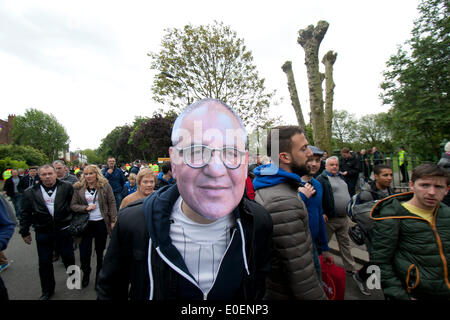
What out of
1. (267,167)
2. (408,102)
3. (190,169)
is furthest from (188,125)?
(408,102)

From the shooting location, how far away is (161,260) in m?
1.07

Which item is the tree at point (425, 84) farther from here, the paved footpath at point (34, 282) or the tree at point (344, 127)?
the tree at point (344, 127)

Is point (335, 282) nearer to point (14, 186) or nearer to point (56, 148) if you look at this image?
point (14, 186)

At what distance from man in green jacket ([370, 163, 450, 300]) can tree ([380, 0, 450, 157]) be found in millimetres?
7555

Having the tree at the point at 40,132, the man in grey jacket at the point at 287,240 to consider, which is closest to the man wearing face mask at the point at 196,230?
the man in grey jacket at the point at 287,240

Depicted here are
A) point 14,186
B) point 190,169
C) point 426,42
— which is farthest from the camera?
point 426,42

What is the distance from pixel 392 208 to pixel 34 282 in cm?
520

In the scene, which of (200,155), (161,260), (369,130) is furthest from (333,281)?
(369,130)

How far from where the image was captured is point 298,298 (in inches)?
54.9

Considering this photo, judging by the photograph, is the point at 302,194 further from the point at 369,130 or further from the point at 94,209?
the point at 369,130

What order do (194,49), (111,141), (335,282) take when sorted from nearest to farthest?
(335,282) < (194,49) < (111,141)

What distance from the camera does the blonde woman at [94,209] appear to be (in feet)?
11.4

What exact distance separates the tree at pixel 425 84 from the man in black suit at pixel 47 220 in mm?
10182

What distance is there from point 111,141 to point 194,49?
2275 inches
